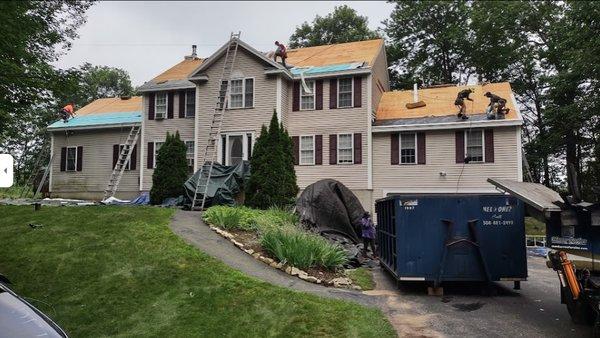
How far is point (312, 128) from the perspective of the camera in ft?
74.1

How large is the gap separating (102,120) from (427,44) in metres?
26.4

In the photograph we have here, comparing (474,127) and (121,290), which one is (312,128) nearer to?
(474,127)

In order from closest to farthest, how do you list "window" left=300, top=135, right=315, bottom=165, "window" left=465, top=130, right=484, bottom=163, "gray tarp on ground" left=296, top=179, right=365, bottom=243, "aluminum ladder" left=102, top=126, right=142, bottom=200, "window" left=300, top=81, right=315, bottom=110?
1. "gray tarp on ground" left=296, top=179, right=365, bottom=243
2. "window" left=465, top=130, right=484, bottom=163
3. "window" left=300, top=135, right=315, bottom=165
4. "window" left=300, top=81, right=315, bottom=110
5. "aluminum ladder" left=102, top=126, right=142, bottom=200

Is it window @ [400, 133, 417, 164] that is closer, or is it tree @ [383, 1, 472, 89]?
window @ [400, 133, 417, 164]

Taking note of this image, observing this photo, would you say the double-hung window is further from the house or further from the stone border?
the stone border

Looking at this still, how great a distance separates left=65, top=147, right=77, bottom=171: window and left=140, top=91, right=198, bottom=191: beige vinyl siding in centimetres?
533

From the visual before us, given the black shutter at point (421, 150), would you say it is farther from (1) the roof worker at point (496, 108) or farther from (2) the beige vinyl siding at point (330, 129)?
(1) the roof worker at point (496, 108)

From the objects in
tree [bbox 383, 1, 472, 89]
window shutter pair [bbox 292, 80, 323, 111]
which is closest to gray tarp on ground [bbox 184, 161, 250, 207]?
window shutter pair [bbox 292, 80, 323, 111]

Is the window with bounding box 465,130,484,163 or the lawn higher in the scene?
the window with bounding box 465,130,484,163

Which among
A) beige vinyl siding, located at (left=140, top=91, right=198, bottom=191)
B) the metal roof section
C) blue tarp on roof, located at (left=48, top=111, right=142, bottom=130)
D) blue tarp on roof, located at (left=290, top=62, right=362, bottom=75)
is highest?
blue tarp on roof, located at (left=290, top=62, right=362, bottom=75)

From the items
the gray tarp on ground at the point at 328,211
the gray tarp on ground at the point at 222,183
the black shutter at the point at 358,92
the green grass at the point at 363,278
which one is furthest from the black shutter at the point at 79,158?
the green grass at the point at 363,278

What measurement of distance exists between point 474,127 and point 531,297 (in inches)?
447

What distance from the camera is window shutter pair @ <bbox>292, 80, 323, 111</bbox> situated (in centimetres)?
2264

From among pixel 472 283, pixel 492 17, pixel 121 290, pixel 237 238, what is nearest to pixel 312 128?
pixel 237 238
